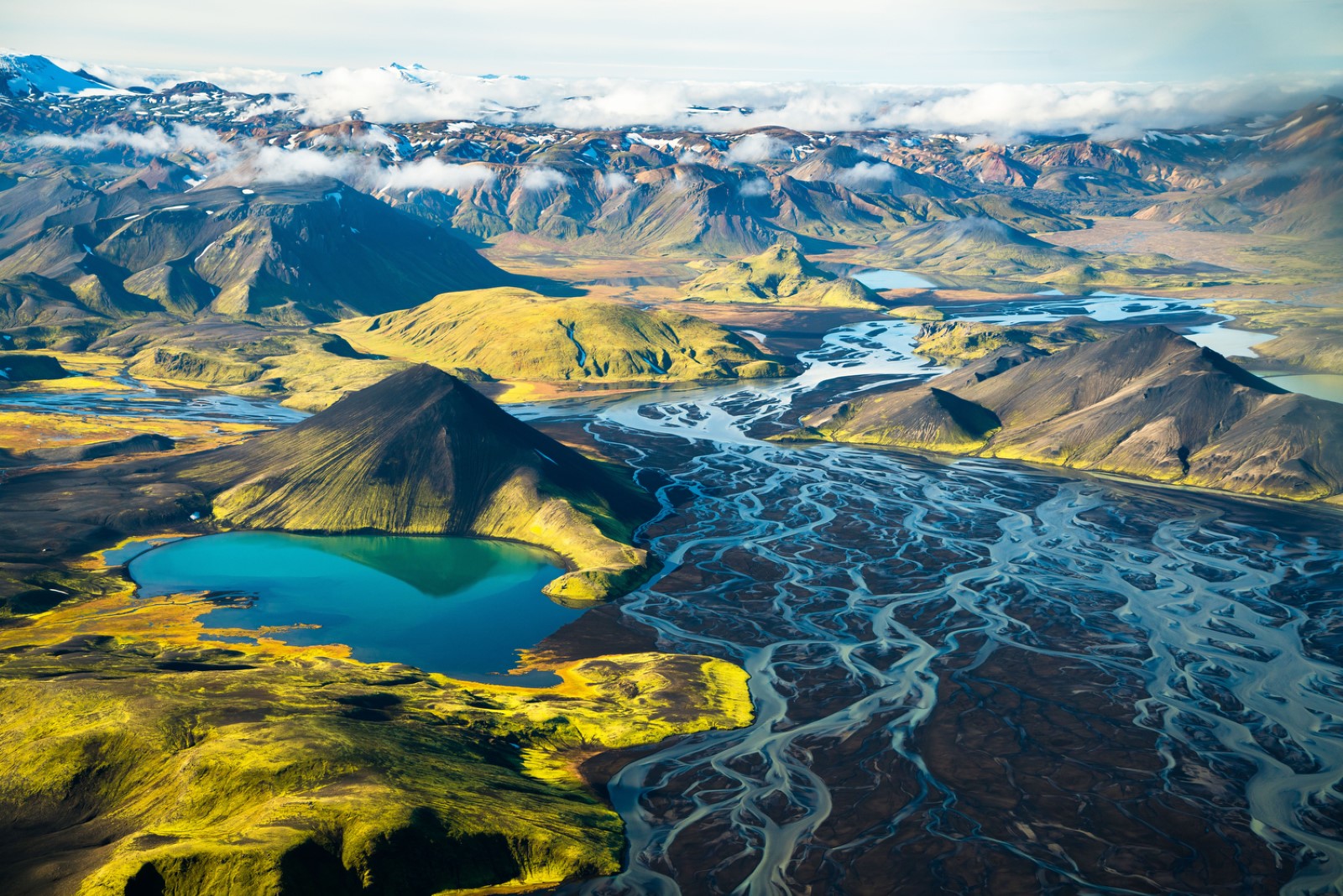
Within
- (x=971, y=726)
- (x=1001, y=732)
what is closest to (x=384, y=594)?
(x=971, y=726)

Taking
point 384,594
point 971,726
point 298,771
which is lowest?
point 384,594

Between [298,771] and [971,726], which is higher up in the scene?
[298,771]

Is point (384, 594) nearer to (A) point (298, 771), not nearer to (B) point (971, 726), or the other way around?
(A) point (298, 771)

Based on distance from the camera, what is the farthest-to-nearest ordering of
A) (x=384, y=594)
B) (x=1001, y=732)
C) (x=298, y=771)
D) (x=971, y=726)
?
(x=384, y=594)
(x=971, y=726)
(x=1001, y=732)
(x=298, y=771)

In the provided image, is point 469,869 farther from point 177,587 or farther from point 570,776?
point 177,587

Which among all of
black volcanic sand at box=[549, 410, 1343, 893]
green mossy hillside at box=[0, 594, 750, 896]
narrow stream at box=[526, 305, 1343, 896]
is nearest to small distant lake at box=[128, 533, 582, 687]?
black volcanic sand at box=[549, 410, 1343, 893]

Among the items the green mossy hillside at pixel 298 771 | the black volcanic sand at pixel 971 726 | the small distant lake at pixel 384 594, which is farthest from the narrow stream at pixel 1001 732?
the small distant lake at pixel 384 594

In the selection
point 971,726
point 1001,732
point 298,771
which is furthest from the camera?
point 971,726
